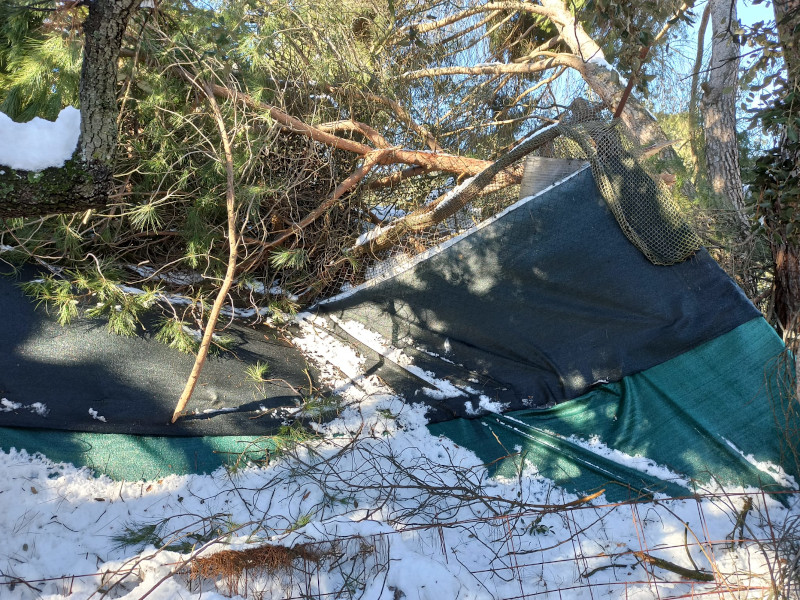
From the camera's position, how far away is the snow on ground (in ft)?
8.14

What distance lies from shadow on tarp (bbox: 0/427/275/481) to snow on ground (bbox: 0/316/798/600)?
0.17 ft

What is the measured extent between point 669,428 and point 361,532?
1891 millimetres

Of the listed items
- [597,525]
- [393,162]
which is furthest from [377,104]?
[597,525]

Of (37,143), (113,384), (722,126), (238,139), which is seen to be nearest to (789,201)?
(722,126)

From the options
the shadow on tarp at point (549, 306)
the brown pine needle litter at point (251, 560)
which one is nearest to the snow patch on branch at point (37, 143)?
the brown pine needle litter at point (251, 560)

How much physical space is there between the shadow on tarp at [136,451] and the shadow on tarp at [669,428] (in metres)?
1.15

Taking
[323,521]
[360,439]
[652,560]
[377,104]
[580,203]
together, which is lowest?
[652,560]

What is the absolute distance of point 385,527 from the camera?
2756 mm

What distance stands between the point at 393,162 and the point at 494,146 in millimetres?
1650

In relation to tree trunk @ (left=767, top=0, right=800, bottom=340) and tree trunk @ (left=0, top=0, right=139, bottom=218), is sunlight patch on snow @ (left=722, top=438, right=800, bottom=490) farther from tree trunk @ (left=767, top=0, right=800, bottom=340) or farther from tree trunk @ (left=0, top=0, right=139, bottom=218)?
tree trunk @ (left=0, top=0, right=139, bottom=218)

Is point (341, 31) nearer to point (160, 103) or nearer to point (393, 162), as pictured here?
point (393, 162)

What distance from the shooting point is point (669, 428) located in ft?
11.3

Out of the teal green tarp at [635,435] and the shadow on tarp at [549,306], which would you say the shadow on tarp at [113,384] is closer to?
the teal green tarp at [635,435]

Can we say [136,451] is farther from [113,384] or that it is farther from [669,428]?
[669,428]
